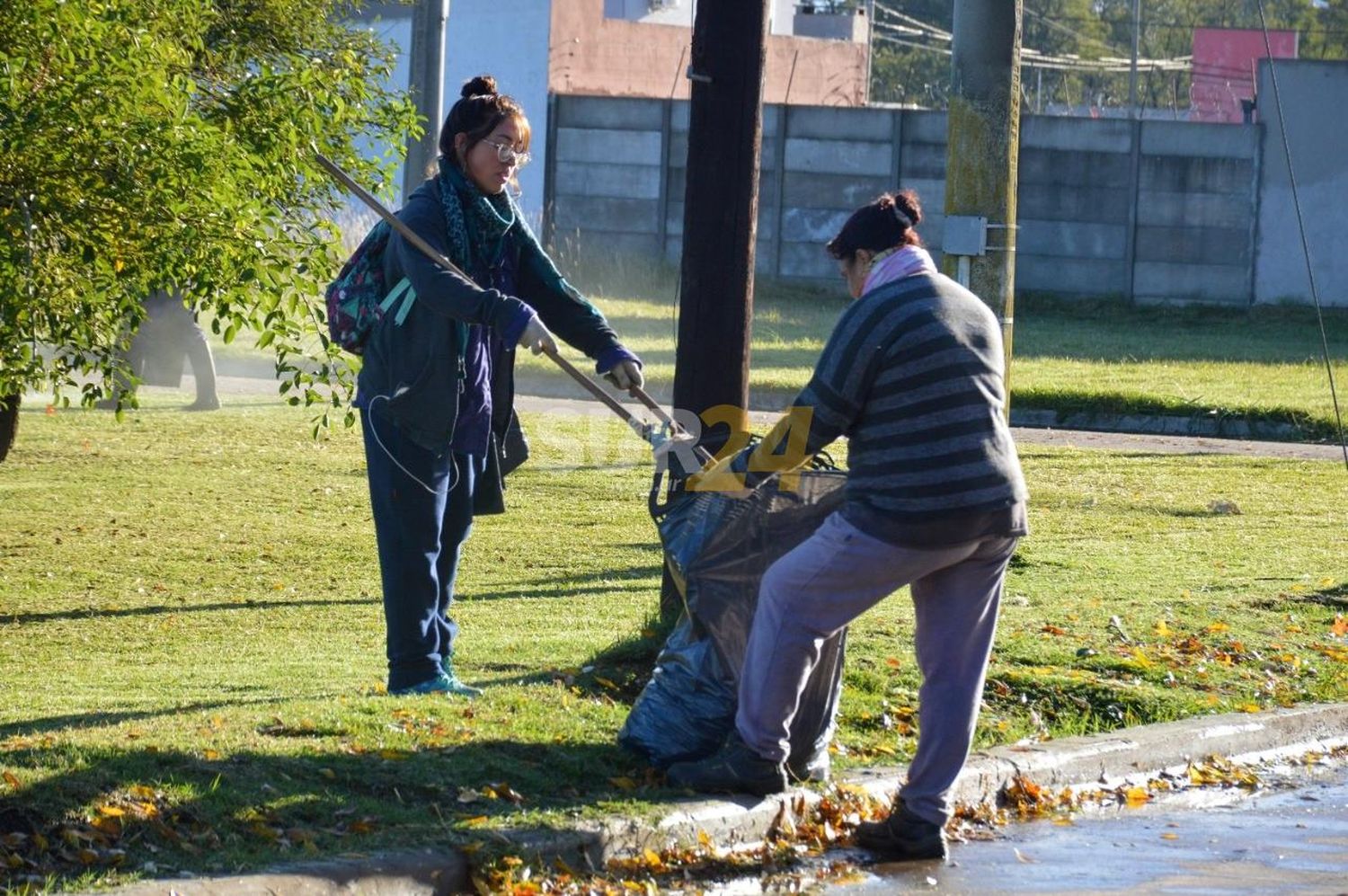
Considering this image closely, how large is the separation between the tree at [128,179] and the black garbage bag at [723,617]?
224cm

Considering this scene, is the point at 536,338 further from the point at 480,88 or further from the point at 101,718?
the point at 101,718

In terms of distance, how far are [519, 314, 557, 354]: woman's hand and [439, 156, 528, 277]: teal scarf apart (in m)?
0.55

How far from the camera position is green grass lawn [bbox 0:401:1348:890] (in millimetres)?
5035

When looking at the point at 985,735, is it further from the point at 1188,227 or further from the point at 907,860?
the point at 1188,227

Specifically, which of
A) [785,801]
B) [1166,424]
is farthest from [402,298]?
[1166,424]

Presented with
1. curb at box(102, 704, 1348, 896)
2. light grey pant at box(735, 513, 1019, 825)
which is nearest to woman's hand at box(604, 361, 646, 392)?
light grey pant at box(735, 513, 1019, 825)

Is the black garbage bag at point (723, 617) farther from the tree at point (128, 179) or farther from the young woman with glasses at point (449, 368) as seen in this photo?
the tree at point (128, 179)

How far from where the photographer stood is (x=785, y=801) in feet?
18.0

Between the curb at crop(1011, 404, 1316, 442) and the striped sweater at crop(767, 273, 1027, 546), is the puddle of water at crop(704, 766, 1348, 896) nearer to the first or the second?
the striped sweater at crop(767, 273, 1027, 546)

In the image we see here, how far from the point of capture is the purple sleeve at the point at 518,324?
5762 millimetres

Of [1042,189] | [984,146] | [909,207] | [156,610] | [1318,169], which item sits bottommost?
[156,610]

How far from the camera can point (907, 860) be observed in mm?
5398

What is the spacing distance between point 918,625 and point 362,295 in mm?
2080

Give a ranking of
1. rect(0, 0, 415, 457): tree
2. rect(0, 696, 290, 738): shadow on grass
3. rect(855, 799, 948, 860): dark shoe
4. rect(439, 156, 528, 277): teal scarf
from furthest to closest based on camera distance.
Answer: rect(0, 0, 415, 457): tree < rect(439, 156, 528, 277): teal scarf < rect(0, 696, 290, 738): shadow on grass < rect(855, 799, 948, 860): dark shoe
